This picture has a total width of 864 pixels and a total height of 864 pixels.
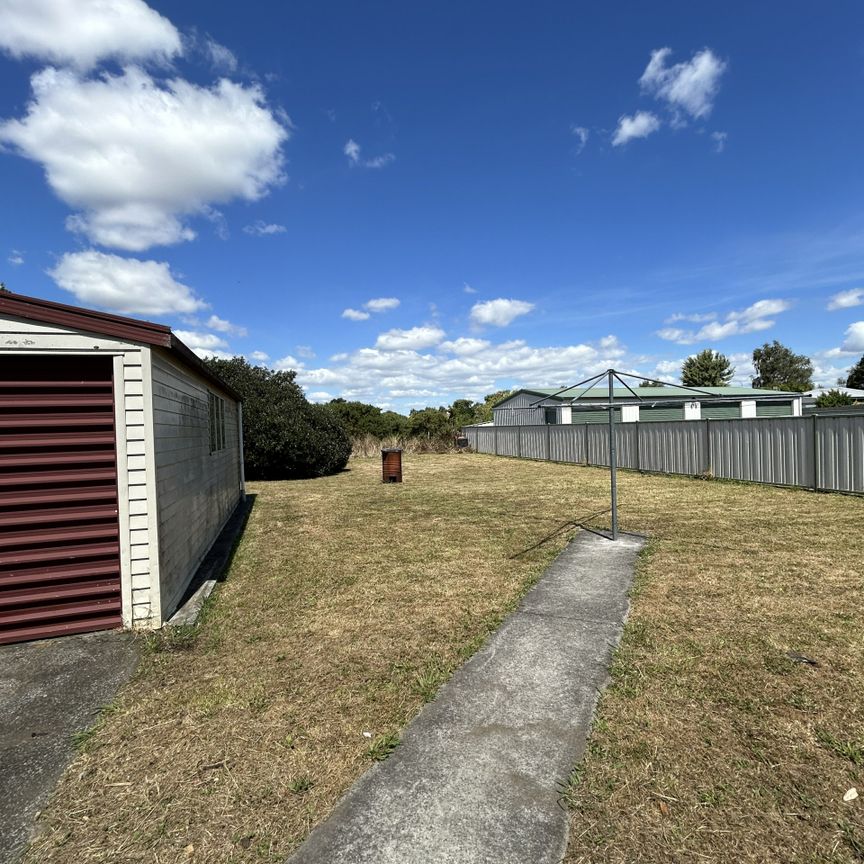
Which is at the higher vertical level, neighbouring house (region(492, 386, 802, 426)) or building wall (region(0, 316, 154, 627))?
neighbouring house (region(492, 386, 802, 426))

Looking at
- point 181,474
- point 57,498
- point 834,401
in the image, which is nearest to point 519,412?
point 834,401

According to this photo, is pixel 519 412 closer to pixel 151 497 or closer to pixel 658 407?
pixel 658 407

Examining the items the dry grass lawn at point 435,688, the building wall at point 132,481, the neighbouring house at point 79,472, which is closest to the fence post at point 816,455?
the dry grass lawn at point 435,688

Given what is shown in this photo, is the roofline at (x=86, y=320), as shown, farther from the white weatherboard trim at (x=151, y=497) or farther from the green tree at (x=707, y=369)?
the green tree at (x=707, y=369)

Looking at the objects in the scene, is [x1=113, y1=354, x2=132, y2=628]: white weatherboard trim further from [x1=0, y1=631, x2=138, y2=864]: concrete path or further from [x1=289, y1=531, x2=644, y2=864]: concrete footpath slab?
[x1=289, y1=531, x2=644, y2=864]: concrete footpath slab

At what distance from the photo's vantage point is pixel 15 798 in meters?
2.23

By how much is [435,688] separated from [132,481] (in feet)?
9.12

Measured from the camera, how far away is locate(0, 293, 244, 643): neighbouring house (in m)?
3.82

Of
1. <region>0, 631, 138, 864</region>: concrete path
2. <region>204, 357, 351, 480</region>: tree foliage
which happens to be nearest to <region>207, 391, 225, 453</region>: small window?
<region>0, 631, 138, 864</region>: concrete path

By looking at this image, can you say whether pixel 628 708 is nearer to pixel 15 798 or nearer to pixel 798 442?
pixel 15 798

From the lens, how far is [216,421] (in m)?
8.23

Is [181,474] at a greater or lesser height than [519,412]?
lesser

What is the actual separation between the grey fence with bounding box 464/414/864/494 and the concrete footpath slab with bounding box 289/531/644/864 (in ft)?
29.5

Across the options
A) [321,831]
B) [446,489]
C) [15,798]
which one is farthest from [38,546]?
[446,489]
